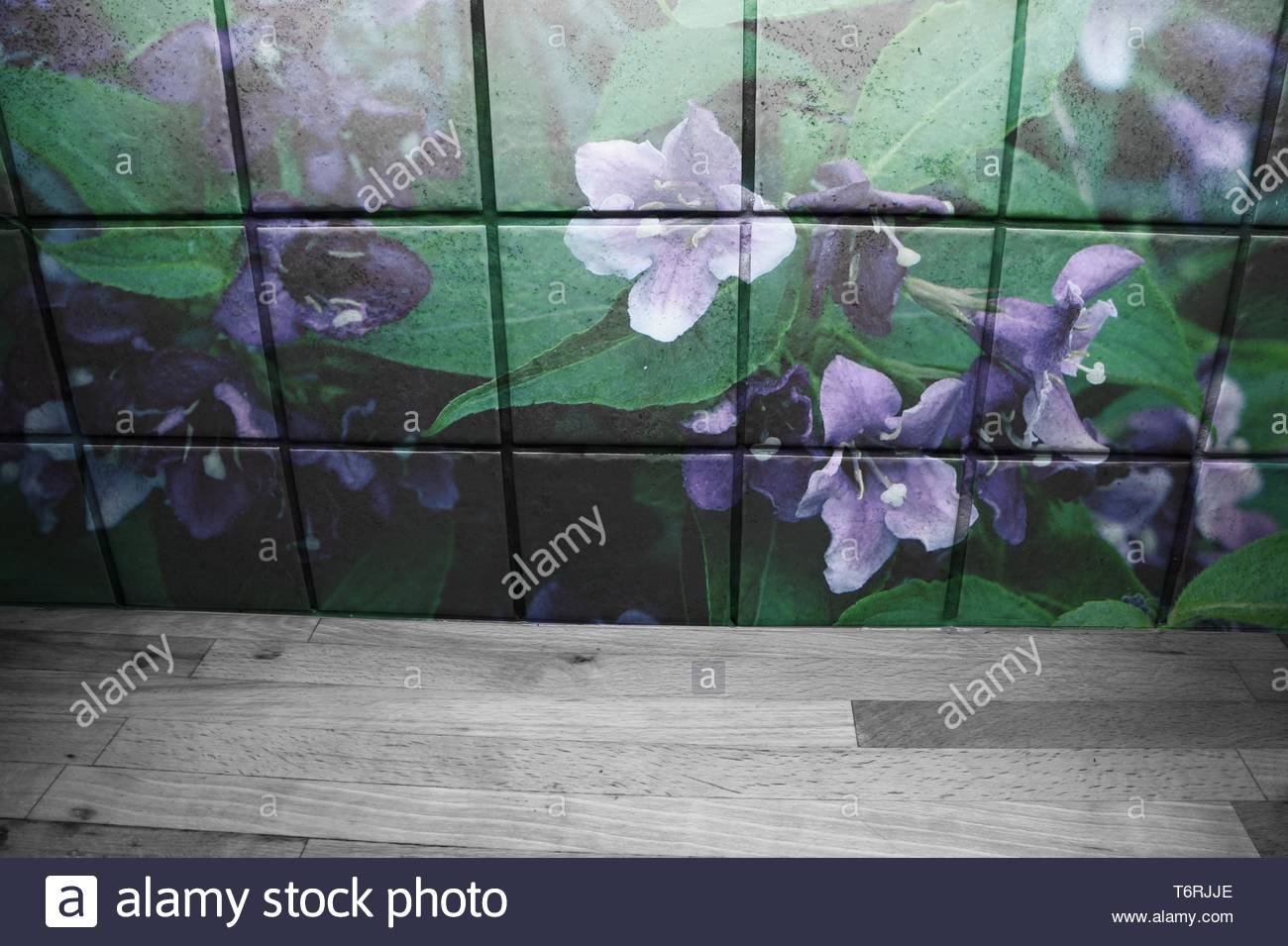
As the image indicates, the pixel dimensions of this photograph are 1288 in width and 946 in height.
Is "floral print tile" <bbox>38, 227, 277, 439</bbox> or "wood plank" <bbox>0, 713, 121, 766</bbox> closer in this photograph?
"wood plank" <bbox>0, 713, 121, 766</bbox>

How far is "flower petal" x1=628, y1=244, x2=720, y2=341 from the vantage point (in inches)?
77.6

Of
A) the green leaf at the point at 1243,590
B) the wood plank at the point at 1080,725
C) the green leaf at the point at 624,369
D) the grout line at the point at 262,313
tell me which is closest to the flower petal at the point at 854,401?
the green leaf at the point at 624,369

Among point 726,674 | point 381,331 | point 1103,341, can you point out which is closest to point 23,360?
point 381,331

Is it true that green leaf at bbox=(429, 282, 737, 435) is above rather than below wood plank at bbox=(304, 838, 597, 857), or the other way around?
above

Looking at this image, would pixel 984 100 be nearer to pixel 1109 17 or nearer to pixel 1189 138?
pixel 1109 17

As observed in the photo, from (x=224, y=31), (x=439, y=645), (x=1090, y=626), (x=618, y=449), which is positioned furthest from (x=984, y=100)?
(x=439, y=645)

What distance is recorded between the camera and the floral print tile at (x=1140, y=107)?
181cm

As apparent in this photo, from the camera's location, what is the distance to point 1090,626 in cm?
221

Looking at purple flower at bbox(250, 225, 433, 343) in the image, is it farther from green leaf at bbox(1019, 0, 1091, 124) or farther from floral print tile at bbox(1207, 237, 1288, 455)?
floral print tile at bbox(1207, 237, 1288, 455)

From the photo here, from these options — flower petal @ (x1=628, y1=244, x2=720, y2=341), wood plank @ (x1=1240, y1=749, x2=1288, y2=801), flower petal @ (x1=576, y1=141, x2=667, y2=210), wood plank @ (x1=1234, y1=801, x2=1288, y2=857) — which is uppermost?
flower petal @ (x1=576, y1=141, x2=667, y2=210)

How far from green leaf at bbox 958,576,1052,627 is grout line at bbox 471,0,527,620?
3.36 ft

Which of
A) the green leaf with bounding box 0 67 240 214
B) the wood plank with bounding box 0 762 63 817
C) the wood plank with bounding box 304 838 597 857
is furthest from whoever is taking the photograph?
the green leaf with bounding box 0 67 240 214

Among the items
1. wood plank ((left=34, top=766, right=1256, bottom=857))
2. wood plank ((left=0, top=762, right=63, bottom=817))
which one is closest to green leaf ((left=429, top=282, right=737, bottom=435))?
wood plank ((left=34, top=766, right=1256, bottom=857))

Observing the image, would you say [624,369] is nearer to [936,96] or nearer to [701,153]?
[701,153]
